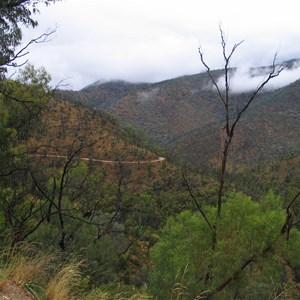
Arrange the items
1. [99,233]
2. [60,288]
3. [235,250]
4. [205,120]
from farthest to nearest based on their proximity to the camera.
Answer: [205,120]
[99,233]
[235,250]
[60,288]

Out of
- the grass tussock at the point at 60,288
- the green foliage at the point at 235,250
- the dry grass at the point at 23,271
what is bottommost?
the green foliage at the point at 235,250

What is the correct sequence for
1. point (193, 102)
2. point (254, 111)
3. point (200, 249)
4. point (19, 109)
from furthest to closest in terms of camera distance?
point (193, 102) < point (254, 111) < point (19, 109) < point (200, 249)

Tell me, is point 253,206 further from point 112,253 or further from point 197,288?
point 112,253

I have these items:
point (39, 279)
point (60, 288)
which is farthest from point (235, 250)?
point (60, 288)

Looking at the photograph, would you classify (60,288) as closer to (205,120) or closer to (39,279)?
(39,279)

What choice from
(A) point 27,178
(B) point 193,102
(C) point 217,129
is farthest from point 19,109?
(B) point 193,102

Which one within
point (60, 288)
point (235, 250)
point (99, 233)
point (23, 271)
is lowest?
point (235, 250)

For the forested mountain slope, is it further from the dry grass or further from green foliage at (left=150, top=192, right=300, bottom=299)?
the dry grass

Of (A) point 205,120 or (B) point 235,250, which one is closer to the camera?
(B) point 235,250

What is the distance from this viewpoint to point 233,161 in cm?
10400

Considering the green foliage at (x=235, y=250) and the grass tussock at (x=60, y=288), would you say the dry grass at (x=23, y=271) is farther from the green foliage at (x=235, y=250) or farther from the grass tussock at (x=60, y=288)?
the green foliage at (x=235, y=250)

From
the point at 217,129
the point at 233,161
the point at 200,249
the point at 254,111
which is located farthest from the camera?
the point at 254,111

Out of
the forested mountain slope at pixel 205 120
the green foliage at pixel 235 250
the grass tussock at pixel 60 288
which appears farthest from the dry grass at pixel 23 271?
the forested mountain slope at pixel 205 120

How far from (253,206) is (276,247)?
63.2 inches
